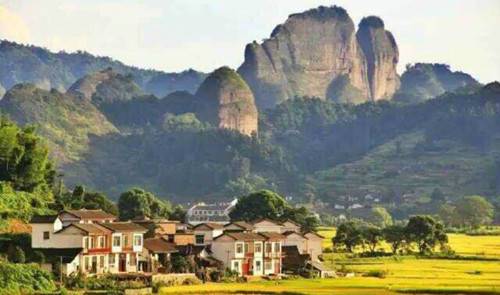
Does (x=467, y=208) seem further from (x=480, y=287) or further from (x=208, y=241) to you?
(x=480, y=287)

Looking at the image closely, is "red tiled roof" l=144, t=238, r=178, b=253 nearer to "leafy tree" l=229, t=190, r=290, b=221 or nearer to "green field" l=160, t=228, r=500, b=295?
"green field" l=160, t=228, r=500, b=295

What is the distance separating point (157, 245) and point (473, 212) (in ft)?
292

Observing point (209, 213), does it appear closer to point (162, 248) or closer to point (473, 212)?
point (473, 212)

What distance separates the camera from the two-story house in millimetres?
76312

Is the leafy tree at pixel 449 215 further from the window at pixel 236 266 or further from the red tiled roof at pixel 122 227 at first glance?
the red tiled roof at pixel 122 227

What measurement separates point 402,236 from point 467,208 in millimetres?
56958

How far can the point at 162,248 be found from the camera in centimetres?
7444

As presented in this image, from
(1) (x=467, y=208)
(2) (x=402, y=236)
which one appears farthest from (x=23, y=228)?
(1) (x=467, y=208)

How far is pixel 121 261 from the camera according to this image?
70.4 m

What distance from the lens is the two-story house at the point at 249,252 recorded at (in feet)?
250

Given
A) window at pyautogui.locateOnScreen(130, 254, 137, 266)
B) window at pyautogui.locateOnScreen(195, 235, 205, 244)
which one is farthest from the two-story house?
window at pyautogui.locateOnScreen(130, 254, 137, 266)

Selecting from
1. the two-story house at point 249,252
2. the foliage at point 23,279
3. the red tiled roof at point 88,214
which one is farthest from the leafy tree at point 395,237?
the foliage at point 23,279

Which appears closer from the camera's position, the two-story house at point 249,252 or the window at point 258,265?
the two-story house at point 249,252

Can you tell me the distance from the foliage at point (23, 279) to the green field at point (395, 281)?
5.60 metres
